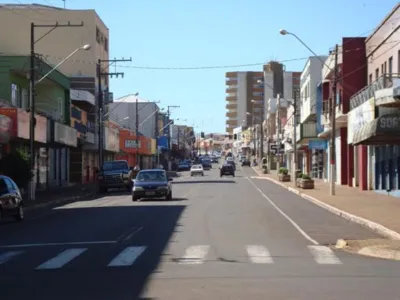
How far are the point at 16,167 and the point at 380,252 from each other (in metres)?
25.0

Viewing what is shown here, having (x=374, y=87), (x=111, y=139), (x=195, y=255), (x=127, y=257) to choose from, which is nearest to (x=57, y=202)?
(x=374, y=87)

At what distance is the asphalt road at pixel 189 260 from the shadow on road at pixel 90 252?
0.07ft

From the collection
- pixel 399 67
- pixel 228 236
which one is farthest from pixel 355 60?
pixel 228 236

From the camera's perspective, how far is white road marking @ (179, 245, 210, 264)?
14266mm

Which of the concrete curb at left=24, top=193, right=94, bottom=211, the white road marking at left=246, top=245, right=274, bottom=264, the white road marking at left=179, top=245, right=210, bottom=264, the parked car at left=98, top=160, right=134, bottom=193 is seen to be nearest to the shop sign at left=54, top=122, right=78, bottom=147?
the parked car at left=98, top=160, right=134, bottom=193

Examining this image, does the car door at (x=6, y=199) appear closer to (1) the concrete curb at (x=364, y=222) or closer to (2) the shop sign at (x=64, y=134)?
(1) the concrete curb at (x=364, y=222)

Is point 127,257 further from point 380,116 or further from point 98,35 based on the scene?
point 98,35

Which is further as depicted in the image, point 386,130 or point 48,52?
point 48,52

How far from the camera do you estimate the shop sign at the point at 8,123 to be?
125 ft

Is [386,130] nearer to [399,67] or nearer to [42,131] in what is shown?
[399,67]

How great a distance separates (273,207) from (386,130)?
19.6ft

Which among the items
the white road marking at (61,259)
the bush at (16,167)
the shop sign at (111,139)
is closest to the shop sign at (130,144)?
the shop sign at (111,139)

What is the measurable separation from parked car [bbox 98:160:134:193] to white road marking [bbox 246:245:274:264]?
112 feet

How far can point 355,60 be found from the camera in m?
48.8
